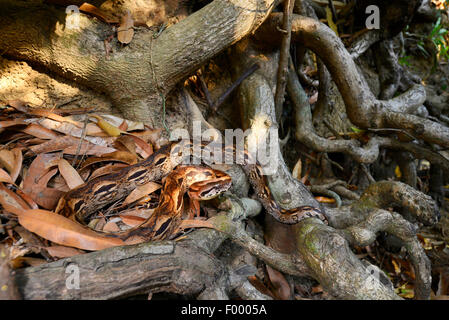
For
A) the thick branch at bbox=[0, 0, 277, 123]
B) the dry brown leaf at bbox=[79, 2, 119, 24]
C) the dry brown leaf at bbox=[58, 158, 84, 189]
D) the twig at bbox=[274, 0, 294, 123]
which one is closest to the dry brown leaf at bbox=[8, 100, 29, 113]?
the thick branch at bbox=[0, 0, 277, 123]

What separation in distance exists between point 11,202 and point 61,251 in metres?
0.44

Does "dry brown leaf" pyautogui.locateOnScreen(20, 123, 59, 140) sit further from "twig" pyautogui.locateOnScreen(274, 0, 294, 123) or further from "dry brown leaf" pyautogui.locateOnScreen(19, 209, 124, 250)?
"twig" pyautogui.locateOnScreen(274, 0, 294, 123)

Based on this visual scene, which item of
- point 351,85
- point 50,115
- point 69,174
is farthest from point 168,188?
point 351,85

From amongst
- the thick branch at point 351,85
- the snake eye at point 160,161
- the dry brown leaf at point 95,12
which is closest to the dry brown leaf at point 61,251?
the snake eye at point 160,161

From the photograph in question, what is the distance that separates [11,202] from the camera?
1607 mm

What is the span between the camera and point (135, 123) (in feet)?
7.92

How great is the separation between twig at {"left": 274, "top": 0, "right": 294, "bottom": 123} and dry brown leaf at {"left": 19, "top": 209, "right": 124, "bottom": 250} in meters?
1.98

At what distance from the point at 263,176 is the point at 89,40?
1681 millimetres

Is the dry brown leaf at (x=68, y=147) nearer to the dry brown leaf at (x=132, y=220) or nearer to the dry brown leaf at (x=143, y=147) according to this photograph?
the dry brown leaf at (x=143, y=147)

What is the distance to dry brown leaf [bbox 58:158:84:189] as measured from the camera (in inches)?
76.4

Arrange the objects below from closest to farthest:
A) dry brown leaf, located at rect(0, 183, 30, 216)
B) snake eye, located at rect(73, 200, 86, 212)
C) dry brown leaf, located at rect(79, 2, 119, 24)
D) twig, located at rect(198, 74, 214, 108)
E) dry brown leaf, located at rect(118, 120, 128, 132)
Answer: dry brown leaf, located at rect(0, 183, 30, 216) < snake eye, located at rect(73, 200, 86, 212) < dry brown leaf, located at rect(79, 2, 119, 24) < dry brown leaf, located at rect(118, 120, 128, 132) < twig, located at rect(198, 74, 214, 108)

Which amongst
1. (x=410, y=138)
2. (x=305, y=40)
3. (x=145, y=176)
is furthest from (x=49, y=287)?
(x=410, y=138)

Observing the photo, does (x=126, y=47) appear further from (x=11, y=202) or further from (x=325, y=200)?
(x=325, y=200)

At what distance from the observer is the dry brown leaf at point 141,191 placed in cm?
205
